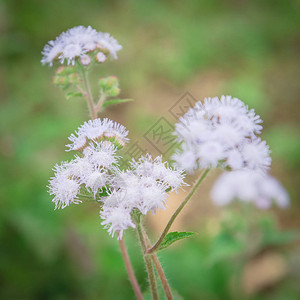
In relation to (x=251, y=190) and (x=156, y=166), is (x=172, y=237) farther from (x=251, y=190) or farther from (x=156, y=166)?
(x=251, y=190)

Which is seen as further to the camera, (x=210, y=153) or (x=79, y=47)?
(x=79, y=47)

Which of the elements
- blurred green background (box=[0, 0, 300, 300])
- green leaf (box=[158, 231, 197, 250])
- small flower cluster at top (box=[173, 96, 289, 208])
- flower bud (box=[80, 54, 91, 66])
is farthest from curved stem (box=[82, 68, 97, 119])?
blurred green background (box=[0, 0, 300, 300])

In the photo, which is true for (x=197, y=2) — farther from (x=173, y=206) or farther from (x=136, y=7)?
(x=173, y=206)

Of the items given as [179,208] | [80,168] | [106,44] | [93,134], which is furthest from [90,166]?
[106,44]

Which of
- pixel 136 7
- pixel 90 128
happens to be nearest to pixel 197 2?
pixel 136 7

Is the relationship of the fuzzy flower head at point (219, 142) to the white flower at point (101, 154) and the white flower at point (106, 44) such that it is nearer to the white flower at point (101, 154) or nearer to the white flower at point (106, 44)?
the white flower at point (101, 154)

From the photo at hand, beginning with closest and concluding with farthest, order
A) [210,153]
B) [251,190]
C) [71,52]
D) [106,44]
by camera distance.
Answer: [210,153], [71,52], [106,44], [251,190]

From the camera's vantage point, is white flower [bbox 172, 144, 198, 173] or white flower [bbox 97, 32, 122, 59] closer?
white flower [bbox 172, 144, 198, 173]

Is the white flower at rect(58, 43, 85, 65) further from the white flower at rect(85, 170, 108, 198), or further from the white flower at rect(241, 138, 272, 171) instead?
the white flower at rect(241, 138, 272, 171)
